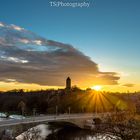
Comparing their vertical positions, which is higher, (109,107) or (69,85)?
(69,85)

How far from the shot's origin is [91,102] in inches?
5138

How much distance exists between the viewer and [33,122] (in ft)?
198

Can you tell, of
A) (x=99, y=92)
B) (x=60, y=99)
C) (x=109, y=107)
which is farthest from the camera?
(x=99, y=92)

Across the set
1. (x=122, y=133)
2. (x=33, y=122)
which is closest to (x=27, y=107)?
(x=33, y=122)

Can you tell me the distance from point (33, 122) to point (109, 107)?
229 ft

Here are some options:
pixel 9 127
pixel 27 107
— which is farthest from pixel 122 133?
pixel 27 107

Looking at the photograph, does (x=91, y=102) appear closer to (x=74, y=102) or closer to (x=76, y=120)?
(x=74, y=102)

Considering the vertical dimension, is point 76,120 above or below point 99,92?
below

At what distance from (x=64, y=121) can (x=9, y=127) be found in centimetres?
2789

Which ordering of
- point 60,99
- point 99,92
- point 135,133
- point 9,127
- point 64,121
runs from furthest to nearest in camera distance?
point 99,92, point 60,99, point 64,121, point 9,127, point 135,133

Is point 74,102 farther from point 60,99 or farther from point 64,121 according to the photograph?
point 64,121

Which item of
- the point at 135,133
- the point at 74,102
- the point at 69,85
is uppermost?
the point at 69,85

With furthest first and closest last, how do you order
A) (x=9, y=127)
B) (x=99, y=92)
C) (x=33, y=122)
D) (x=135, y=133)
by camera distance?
(x=99, y=92), (x=33, y=122), (x=9, y=127), (x=135, y=133)

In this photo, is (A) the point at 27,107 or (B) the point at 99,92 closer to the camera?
(A) the point at 27,107
